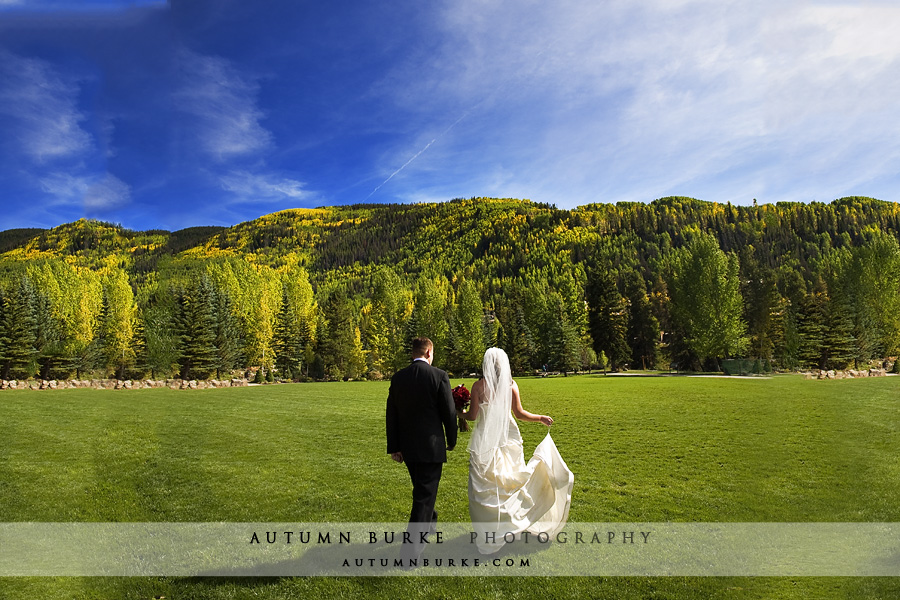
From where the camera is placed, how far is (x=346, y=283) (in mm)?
164750

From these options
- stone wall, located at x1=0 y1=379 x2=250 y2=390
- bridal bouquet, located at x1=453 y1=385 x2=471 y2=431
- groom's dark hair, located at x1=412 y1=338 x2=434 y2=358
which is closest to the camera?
groom's dark hair, located at x1=412 y1=338 x2=434 y2=358

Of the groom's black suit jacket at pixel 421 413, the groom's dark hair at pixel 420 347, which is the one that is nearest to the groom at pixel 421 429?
the groom's black suit jacket at pixel 421 413

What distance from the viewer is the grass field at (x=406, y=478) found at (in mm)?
5023

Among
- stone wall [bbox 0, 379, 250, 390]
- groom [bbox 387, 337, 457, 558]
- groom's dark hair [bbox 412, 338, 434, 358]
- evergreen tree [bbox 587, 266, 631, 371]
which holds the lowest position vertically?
stone wall [bbox 0, 379, 250, 390]

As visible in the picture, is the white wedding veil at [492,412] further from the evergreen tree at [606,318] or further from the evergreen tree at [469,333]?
the evergreen tree at [469,333]

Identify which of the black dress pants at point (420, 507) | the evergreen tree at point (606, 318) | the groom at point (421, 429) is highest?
the evergreen tree at point (606, 318)

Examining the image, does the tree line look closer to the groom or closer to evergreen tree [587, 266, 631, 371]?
evergreen tree [587, 266, 631, 371]

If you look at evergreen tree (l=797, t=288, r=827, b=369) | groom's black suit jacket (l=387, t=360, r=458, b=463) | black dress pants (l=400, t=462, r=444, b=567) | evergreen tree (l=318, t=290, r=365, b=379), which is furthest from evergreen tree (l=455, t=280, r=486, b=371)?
groom's black suit jacket (l=387, t=360, r=458, b=463)

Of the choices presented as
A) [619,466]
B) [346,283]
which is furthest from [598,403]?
[346,283]

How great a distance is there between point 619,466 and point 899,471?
5210 millimetres

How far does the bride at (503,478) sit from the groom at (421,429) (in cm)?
51
